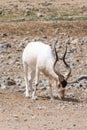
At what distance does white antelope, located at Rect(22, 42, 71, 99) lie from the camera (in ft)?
51.3

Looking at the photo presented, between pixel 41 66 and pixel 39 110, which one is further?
pixel 41 66

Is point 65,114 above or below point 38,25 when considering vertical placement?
above

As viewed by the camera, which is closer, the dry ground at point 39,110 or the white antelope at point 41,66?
the dry ground at point 39,110

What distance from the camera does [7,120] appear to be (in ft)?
43.2

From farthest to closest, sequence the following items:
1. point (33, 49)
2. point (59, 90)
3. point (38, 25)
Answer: point (38, 25) < point (33, 49) < point (59, 90)

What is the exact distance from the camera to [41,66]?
16.1 m

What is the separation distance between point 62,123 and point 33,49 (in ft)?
13.1

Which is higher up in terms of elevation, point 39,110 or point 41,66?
point 41,66

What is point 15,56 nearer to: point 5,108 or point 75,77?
point 75,77

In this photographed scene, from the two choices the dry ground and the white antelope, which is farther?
the white antelope

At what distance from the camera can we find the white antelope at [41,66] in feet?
51.3

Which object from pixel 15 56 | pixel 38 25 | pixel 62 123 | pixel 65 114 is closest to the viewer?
pixel 62 123

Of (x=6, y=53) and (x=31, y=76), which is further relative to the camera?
(x=6, y=53)

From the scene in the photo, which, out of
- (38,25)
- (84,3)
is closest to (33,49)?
(38,25)
